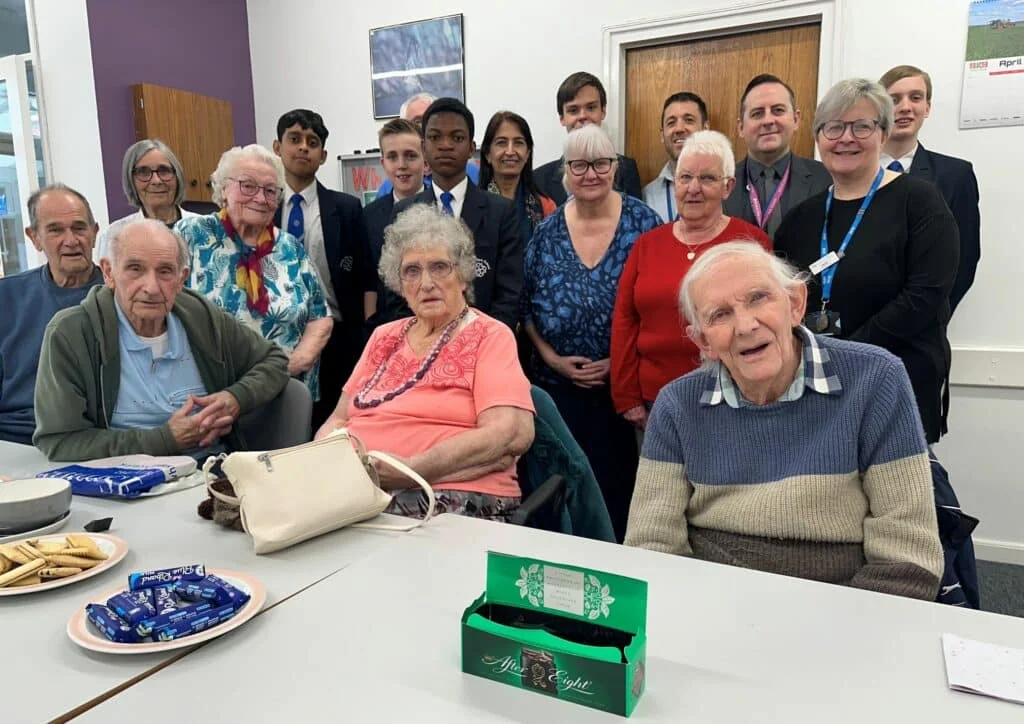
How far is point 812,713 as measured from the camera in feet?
2.74

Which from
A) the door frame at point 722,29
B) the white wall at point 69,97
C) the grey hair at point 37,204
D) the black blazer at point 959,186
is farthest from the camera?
the white wall at point 69,97

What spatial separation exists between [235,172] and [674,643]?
7.28 feet

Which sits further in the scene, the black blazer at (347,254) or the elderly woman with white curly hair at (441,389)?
the black blazer at (347,254)

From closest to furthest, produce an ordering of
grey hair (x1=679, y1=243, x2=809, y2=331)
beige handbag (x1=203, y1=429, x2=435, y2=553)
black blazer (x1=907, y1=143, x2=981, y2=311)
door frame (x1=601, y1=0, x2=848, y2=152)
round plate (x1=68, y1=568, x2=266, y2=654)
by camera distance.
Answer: round plate (x1=68, y1=568, x2=266, y2=654)
beige handbag (x1=203, y1=429, x2=435, y2=553)
grey hair (x1=679, y1=243, x2=809, y2=331)
black blazer (x1=907, y1=143, x2=981, y2=311)
door frame (x1=601, y1=0, x2=848, y2=152)

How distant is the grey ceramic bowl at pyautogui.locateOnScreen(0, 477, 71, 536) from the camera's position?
1.36 m

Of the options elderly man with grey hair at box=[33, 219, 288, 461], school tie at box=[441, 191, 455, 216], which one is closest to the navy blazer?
school tie at box=[441, 191, 455, 216]

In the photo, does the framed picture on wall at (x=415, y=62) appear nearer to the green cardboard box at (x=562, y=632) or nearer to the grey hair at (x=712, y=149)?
the grey hair at (x=712, y=149)

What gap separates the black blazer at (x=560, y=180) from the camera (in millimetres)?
3467

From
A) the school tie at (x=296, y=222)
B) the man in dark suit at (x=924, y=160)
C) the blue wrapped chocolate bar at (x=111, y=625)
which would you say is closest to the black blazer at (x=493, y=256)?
the school tie at (x=296, y=222)

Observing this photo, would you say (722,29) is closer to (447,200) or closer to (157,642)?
(447,200)

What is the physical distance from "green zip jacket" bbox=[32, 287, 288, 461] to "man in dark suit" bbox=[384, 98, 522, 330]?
2.34ft

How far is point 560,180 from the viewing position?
11.4ft

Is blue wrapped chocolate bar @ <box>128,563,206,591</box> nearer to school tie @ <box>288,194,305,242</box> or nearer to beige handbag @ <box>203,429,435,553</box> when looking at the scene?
beige handbag @ <box>203,429,435,553</box>

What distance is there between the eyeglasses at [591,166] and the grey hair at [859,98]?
711 millimetres
